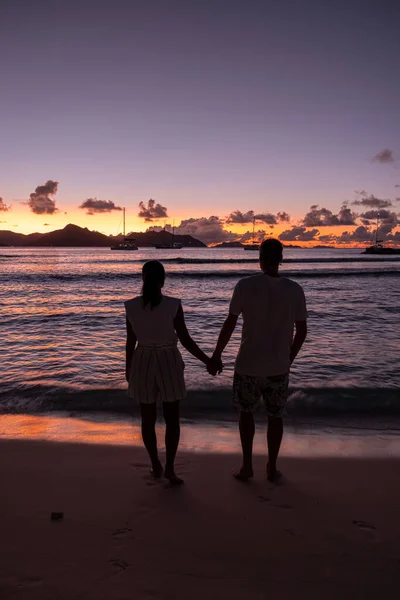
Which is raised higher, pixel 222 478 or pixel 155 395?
pixel 155 395

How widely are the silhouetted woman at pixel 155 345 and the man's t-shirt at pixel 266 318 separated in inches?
17.1

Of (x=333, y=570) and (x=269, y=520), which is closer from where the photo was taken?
(x=333, y=570)

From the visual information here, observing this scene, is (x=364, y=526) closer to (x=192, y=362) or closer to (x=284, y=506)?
(x=284, y=506)

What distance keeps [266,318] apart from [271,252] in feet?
1.96

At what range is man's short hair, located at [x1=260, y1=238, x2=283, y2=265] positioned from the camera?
3.46m

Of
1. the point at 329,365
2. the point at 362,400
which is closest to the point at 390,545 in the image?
the point at 362,400

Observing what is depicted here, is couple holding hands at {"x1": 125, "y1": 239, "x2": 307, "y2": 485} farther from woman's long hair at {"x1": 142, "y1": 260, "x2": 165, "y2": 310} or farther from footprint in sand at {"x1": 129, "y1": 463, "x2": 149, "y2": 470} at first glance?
footprint in sand at {"x1": 129, "y1": 463, "x2": 149, "y2": 470}

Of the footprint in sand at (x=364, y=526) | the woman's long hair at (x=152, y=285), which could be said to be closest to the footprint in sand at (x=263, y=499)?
the footprint in sand at (x=364, y=526)

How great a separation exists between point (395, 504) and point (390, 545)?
73cm

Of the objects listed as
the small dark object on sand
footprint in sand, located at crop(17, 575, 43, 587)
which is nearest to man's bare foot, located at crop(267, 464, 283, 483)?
the small dark object on sand

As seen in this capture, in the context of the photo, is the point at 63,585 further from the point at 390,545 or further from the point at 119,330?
the point at 119,330

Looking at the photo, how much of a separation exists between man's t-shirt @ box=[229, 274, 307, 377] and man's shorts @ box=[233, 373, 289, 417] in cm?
7

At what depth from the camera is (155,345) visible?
3.47 m

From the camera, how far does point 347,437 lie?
5219 millimetres
